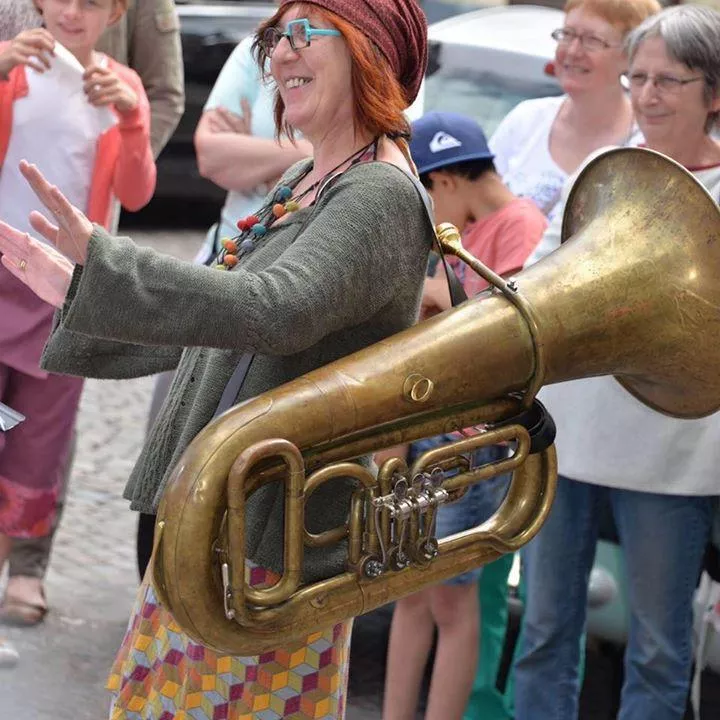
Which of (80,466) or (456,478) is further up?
(456,478)

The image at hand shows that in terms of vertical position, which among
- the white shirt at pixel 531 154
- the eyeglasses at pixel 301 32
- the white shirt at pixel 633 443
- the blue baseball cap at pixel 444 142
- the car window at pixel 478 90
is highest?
the eyeglasses at pixel 301 32

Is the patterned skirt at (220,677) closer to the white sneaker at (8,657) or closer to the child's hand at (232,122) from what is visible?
the white sneaker at (8,657)

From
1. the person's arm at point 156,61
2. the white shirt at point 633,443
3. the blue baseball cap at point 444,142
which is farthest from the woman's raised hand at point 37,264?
the person's arm at point 156,61

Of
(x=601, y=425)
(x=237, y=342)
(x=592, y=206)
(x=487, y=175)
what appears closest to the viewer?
(x=237, y=342)

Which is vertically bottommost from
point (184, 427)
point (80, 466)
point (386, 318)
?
point (80, 466)

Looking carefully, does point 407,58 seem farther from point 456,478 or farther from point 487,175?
point 487,175

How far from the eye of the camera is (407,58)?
2594 mm

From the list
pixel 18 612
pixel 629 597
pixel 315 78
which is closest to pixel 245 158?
pixel 18 612

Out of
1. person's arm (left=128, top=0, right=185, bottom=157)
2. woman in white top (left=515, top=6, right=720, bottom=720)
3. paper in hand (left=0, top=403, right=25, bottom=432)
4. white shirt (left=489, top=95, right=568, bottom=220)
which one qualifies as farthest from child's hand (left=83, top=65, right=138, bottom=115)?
paper in hand (left=0, top=403, right=25, bottom=432)

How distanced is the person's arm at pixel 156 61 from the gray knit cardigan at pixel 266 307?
2208mm

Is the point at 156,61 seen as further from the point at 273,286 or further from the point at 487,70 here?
the point at 273,286

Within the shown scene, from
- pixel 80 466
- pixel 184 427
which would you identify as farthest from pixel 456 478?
pixel 80 466

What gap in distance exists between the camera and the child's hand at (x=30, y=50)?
13.3 ft

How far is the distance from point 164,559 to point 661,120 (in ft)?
5.79
